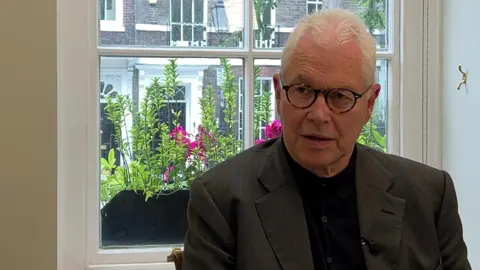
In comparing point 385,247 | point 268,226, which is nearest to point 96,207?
point 268,226

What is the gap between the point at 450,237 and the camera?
1306 mm

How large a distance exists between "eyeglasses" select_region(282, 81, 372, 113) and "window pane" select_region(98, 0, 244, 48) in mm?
825

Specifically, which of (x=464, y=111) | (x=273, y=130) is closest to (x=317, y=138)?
(x=273, y=130)

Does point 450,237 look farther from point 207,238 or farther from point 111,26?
point 111,26

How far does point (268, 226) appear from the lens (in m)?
1.21

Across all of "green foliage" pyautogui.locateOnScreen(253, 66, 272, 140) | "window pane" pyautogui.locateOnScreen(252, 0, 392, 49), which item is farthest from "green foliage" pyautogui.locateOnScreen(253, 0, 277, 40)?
"green foliage" pyautogui.locateOnScreen(253, 66, 272, 140)

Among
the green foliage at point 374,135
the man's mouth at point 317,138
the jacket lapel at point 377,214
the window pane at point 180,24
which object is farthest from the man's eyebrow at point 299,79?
the green foliage at point 374,135

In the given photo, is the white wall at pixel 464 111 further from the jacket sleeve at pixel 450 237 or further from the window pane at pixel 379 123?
the jacket sleeve at pixel 450 237

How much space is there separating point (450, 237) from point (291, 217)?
1.14 feet

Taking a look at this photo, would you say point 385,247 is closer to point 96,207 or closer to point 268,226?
point 268,226

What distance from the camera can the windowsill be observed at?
1.91m

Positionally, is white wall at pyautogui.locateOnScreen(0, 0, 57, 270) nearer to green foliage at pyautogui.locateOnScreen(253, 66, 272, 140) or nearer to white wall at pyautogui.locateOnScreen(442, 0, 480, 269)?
green foliage at pyautogui.locateOnScreen(253, 66, 272, 140)

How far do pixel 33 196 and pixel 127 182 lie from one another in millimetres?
363

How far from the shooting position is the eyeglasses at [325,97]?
3.87 ft
